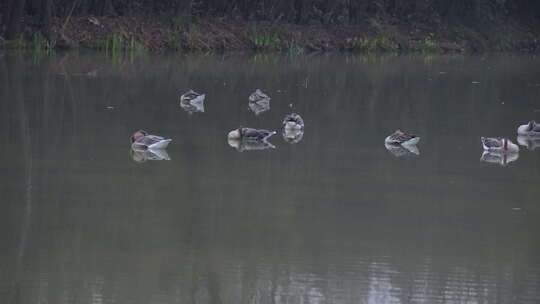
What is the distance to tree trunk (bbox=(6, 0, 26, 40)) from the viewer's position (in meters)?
34.6

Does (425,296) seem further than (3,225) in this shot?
No

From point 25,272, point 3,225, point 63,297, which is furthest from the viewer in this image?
point 3,225

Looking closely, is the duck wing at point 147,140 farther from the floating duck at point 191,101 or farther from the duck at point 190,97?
the duck at point 190,97

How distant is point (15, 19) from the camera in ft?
114

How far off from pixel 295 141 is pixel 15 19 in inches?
797

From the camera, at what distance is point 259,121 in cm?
1958

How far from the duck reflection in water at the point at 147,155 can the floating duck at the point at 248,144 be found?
1.27 meters

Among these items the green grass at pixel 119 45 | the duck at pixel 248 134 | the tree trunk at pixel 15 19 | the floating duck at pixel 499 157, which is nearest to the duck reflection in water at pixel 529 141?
the floating duck at pixel 499 157

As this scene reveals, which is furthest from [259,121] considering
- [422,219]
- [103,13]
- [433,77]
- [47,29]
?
[103,13]

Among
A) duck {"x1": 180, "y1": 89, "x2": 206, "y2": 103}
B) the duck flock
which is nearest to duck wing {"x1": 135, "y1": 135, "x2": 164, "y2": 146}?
the duck flock

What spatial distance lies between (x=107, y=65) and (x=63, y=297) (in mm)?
22782

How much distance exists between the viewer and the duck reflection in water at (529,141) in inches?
695

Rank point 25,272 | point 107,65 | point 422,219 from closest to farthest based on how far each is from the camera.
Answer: point 25,272 < point 422,219 < point 107,65

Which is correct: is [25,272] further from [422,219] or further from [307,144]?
[307,144]
